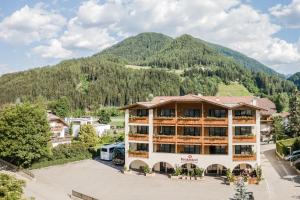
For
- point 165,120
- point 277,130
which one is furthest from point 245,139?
Answer: point 277,130

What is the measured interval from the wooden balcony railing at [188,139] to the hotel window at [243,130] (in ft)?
14.2

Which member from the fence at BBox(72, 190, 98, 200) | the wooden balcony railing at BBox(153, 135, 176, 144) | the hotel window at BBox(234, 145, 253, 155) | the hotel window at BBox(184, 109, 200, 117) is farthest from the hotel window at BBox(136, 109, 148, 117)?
the fence at BBox(72, 190, 98, 200)

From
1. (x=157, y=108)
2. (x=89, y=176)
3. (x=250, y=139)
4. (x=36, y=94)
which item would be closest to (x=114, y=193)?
(x=89, y=176)

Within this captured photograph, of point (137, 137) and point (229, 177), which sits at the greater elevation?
point (137, 137)

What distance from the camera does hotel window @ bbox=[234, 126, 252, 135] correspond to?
48.7m

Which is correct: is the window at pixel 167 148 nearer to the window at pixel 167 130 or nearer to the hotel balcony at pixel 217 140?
the window at pixel 167 130

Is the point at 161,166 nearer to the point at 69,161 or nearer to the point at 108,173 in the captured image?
the point at 108,173

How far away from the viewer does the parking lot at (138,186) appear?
40.0 meters

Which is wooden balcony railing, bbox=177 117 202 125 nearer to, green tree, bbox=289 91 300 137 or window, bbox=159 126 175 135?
window, bbox=159 126 175 135

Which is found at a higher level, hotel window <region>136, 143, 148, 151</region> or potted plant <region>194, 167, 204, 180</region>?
hotel window <region>136, 143, 148, 151</region>

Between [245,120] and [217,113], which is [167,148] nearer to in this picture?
[217,113]

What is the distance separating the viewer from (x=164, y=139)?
49375 millimetres

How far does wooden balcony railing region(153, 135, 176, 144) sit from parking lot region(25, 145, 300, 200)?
157 inches

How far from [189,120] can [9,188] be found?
28.8m
